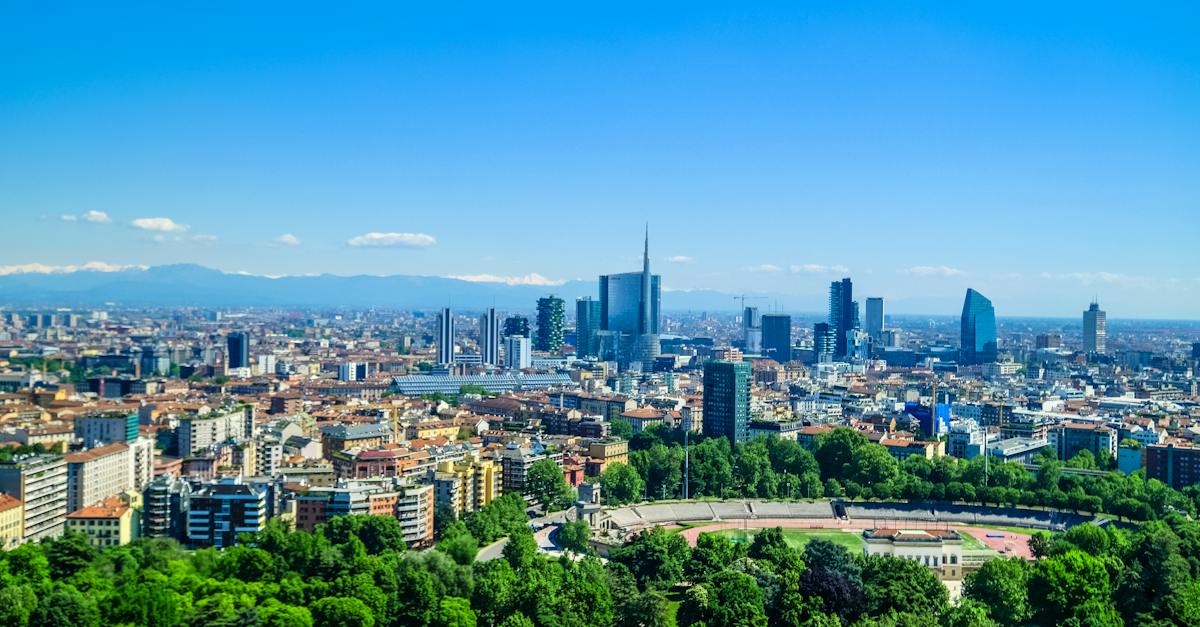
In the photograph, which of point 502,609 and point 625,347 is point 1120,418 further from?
point 625,347

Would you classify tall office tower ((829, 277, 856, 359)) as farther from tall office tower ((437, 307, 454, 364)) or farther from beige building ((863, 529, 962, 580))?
beige building ((863, 529, 962, 580))

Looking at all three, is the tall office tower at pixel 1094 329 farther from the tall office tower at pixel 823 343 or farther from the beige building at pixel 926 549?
the beige building at pixel 926 549

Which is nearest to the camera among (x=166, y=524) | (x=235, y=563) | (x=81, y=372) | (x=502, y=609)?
(x=502, y=609)

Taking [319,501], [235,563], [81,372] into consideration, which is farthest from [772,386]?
[235,563]

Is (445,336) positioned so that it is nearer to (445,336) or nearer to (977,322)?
(445,336)

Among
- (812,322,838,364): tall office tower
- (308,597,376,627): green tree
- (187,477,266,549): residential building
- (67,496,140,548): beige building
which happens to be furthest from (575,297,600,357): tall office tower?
(308,597,376,627): green tree

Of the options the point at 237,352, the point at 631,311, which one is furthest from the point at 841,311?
the point at 237,352
